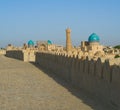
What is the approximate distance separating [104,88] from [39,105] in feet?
5.49

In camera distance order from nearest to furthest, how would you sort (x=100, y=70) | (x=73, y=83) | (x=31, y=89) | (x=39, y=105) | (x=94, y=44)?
(x=39, y=105)
(x=100, y=70)
(x=31, y=89)
(x=73, y=83)
(x=94, y=44)

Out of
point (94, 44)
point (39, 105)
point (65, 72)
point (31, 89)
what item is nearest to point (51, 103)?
point (39, 105)

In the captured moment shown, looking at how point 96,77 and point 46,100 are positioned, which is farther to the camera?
point 96,77

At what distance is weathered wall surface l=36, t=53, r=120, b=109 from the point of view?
7.47 meters

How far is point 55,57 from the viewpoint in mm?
17844

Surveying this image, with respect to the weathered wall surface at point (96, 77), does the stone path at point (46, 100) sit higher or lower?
lower

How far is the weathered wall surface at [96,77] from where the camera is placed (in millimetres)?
7473

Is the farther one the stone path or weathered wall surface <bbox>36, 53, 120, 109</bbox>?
the stone path

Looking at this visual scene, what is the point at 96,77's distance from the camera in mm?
9117

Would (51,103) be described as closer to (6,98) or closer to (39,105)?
(39,105)

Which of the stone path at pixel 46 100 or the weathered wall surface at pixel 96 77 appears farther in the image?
the stone path at pixel 46 100

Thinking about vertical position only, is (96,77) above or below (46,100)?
above

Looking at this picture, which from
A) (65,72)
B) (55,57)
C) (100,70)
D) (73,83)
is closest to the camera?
(100,70)

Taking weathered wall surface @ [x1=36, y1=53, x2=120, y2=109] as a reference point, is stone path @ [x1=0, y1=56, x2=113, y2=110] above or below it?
below
